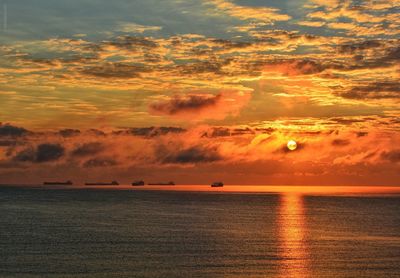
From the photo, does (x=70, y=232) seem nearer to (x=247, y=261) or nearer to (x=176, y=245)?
(x=176, y=245)

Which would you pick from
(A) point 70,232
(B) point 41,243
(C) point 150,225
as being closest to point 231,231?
(C) point 150,225

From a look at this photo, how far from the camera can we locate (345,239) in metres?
127

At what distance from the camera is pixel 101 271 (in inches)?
3191

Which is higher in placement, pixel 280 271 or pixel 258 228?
pixel 280 271

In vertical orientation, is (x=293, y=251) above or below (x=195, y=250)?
below

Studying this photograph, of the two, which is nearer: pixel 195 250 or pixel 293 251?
pixel 195 250

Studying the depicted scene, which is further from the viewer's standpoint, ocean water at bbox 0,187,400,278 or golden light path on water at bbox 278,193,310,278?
golden light path on water at bbox 278,193,310,278

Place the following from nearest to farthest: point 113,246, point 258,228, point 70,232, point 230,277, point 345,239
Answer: point 230,277
point 113,246
point 345,239
point 70,232
point 258,228

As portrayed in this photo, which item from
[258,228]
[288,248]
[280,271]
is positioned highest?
[280,271]

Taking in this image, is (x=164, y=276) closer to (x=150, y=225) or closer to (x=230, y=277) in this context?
(x=230, y=277)

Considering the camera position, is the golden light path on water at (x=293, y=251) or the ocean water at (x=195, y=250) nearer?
the ocean water at (x=195, y=250)

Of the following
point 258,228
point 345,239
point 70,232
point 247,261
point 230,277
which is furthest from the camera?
point 258,228

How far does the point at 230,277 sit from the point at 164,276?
8760 mm

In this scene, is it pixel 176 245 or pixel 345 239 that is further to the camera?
pixel 345 239
